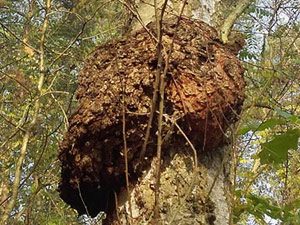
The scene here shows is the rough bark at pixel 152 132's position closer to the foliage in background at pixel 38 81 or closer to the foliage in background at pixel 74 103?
the foliage in background at pixel 74 103

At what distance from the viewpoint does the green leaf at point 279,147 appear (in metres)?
1.48

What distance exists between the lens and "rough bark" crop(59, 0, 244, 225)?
1.41 meters

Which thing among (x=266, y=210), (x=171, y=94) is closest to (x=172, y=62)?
(x=171, y=94)

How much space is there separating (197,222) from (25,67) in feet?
12.1

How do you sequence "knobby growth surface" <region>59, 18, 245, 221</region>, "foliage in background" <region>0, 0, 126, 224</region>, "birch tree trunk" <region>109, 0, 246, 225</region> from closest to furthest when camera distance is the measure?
1. "birch tree trunk" <region>109, 0, 246, 225</region>
2. "knobby growth surface" <region>59, 18, 245, 221</region>
3. "foliage in background" <region>0, 0, 126, 224</region>

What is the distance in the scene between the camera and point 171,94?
1.49m

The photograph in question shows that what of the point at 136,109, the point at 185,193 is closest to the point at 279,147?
the point at 185,193

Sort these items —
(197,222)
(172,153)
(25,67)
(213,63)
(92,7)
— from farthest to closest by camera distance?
(25,67) < (92,7) < (213,63) < (172,153) < (197,222)

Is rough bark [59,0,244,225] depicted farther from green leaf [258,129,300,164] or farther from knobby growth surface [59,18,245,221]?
green leaf [258,129,300,164]

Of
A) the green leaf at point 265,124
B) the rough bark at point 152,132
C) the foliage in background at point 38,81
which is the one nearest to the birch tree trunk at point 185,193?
the rough bark at point 152,132

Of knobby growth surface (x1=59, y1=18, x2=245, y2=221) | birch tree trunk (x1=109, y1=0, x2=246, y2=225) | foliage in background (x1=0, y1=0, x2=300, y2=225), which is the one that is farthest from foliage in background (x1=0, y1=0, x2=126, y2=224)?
birch tree trunk (x1=109, y1=0, x2=246, y2=225)

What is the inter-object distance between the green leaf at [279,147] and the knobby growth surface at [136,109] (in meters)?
0.13

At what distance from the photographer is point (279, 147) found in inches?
59.6

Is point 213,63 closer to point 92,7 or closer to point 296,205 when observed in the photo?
point 296,205
